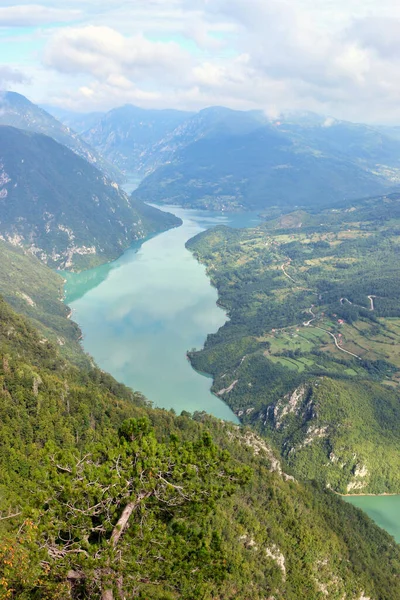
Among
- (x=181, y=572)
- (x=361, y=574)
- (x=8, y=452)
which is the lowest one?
(x=361, y=574)

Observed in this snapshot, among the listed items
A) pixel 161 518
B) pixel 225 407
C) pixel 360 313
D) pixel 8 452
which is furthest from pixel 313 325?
pixel 161 518

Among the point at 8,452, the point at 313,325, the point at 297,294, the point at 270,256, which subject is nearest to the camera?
the point at 8,452

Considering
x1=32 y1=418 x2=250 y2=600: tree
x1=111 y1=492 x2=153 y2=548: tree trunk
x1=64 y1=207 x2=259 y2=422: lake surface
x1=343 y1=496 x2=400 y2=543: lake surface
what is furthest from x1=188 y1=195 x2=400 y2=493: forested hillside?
x1=111 y1=492 x2=153 y2=548: tree trunk

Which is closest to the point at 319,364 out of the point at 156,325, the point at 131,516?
the point at 156,325

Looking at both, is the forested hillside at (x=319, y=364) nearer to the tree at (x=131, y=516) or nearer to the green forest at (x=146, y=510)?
the green forest at (x=146, y=510)

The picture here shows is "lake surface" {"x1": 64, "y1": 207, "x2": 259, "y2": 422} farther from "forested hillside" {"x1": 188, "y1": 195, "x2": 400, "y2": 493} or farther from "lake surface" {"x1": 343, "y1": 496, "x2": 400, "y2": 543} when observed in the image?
"lake surface" {"x1": 343, "y1": 496, "x2": 400, "y2": 543}

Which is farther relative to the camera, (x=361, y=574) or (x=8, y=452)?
(x=361, y=574)

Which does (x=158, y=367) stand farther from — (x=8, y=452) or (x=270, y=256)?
(x=270, y=256)
